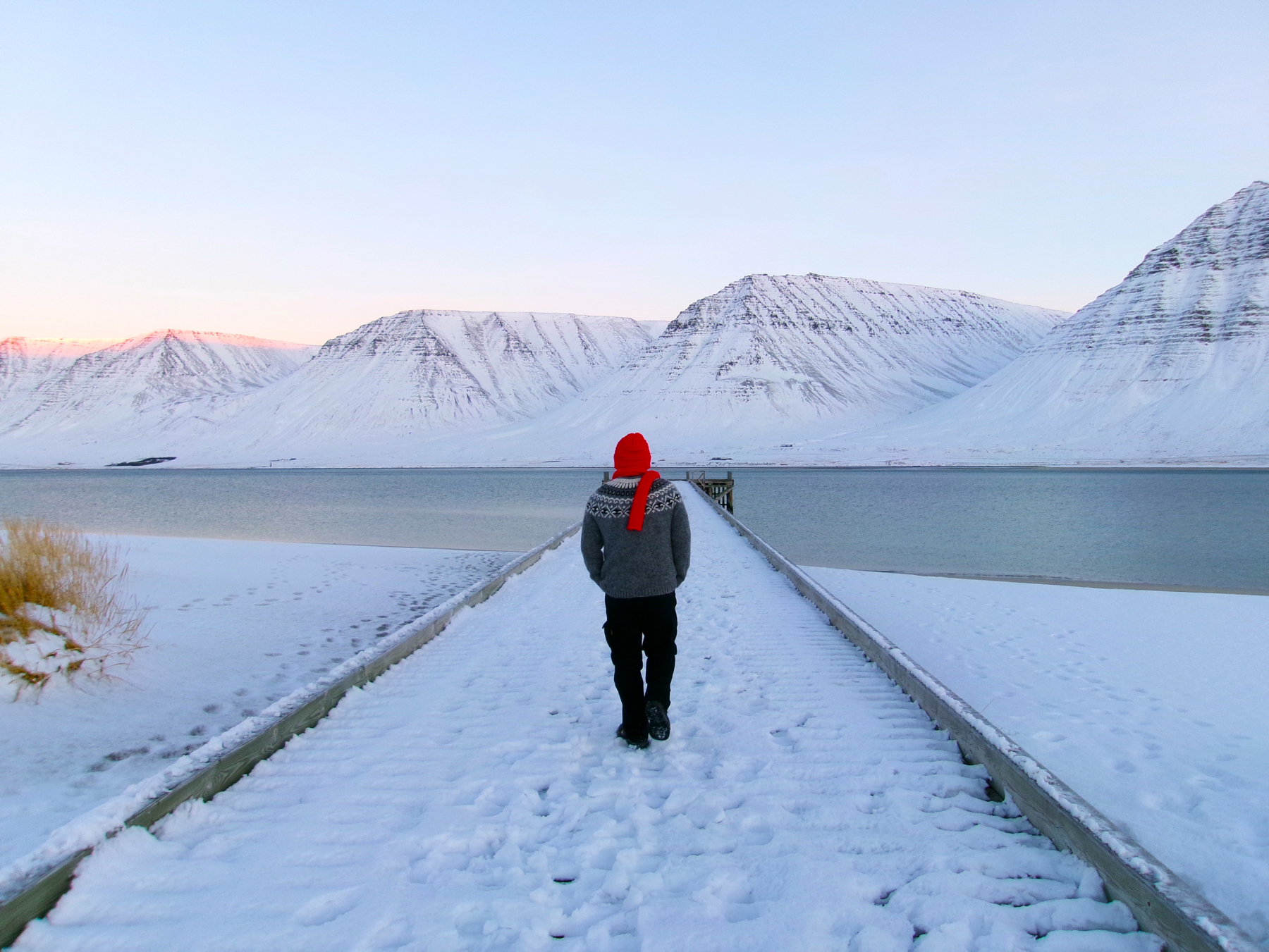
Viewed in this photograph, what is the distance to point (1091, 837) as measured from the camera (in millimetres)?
2959

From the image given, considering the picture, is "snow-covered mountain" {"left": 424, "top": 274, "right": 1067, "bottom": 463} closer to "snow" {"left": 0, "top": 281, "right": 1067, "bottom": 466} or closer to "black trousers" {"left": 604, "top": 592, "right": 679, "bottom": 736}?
"snow" {"left": 0, "top": 281, "right": 1067, "bottom": 466}

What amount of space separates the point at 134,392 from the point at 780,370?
132 metres

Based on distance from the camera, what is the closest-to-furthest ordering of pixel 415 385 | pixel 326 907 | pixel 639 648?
pixel 326 907 < pixel 639 648 < pixel 415 385

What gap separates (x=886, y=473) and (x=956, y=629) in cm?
6202

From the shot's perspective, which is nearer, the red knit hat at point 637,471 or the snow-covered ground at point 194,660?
the red knit hat at point 637,471

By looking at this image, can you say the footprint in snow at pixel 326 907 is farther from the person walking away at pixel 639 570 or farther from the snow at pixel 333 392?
the snow at pixel 333 392

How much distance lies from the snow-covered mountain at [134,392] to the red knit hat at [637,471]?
475 ft

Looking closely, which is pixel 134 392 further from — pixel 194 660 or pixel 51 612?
pixel 51 612

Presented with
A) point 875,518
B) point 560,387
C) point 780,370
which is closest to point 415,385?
point 560,387

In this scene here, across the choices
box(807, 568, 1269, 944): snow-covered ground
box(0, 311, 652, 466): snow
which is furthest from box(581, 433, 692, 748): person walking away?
box(0, 311, 652, 466): snow

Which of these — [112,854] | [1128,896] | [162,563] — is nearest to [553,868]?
[112,854]

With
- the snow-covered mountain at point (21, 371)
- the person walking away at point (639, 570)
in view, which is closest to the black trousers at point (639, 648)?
the person walking away at point (639, 570)

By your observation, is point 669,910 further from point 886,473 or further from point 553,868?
point 886,473

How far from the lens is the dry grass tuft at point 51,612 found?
651cm
